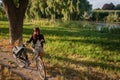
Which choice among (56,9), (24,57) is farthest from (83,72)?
(56,9)

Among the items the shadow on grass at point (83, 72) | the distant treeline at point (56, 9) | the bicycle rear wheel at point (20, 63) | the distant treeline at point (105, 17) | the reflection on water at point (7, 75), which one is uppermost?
the distant treeline at point (56, 9)

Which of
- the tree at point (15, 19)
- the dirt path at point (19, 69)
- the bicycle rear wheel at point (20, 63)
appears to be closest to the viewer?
the dirt path at point (19, 69)

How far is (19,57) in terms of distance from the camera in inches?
470

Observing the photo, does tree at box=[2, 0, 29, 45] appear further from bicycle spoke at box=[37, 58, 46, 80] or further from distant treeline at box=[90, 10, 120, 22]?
distant treeline at box=[90, 10, 120, 22]

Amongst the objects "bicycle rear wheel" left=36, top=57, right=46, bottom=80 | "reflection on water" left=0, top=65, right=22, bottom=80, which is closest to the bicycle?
"bicycle rear wheel" left=36, top=57, right=46, bottom=80

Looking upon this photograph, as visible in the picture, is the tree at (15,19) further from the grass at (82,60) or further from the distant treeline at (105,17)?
the distant treeline at (105,17)

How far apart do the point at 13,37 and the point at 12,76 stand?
6.22 metres

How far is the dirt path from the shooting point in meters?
11.1

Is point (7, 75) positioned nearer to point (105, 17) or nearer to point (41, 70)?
point (41, 70)

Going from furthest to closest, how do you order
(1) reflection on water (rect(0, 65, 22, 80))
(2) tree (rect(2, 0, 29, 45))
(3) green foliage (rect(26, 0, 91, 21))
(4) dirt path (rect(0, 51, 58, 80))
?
(3) green foliage (rect(26, 0, 91, 21)), (2) tree (rect(2, 0, 29, 45)), (4) dirt path (rect(0, 51, 58, 80)), (1) reflection on water (rect(0, 65, 22, 80))

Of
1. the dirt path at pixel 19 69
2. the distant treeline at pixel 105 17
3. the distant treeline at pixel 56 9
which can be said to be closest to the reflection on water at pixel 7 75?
the dirt path at pixel 19 69

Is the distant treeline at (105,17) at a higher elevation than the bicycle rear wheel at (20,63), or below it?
below

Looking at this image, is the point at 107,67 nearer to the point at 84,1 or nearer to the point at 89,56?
the point at 89,56

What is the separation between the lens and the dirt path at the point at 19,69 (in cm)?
1114
